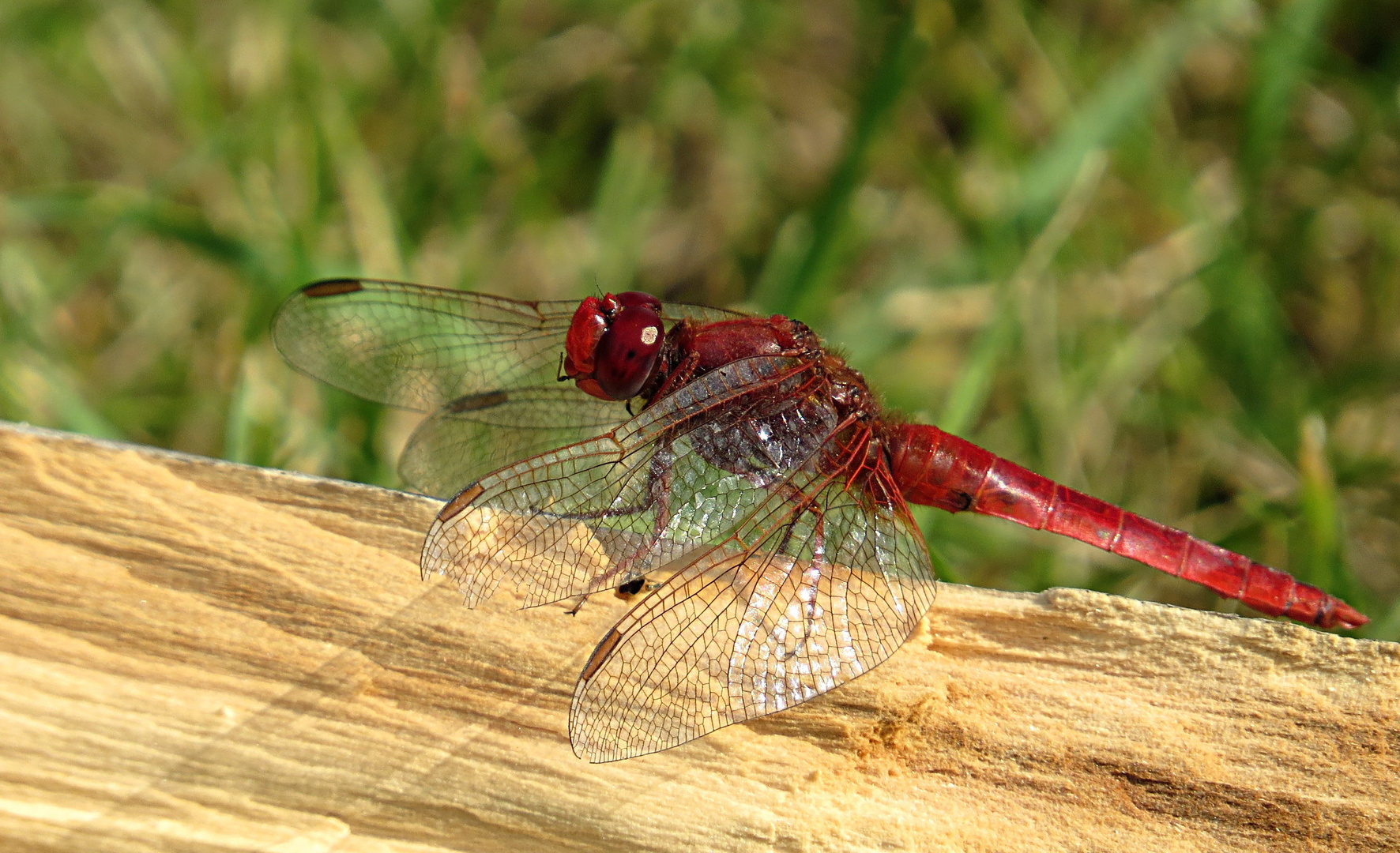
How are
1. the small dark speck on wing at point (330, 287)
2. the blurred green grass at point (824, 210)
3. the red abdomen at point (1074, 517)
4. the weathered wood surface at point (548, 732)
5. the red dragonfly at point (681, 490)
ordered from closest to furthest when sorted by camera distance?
the weathered wood surface at point (548, 732) → the red dragonfly at point (681, 490) → the red abdomen at point (1074, 517) → the small dark speck on wing at point (330, 287) → the blurred green grass at point (824, 210)

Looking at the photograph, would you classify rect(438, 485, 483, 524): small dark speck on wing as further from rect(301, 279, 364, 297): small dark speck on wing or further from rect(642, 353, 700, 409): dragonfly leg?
rect(301, 279, 364, 297): small dark speck on wing

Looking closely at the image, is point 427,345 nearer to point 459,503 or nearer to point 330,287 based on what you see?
point 330,287

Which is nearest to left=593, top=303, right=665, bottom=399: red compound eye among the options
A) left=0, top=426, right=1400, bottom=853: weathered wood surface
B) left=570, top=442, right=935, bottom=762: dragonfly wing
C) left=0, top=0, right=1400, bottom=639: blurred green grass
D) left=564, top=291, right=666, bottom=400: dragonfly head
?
left=564, top=291, right=666, bottom=400: dragonfly head

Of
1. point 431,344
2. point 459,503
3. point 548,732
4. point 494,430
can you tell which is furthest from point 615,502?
point 431,344

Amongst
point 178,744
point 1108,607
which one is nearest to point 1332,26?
point 1108,607

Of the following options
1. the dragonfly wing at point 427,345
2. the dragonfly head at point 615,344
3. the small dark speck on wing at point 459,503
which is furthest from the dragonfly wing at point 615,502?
the dragonfly wing at point 427,345

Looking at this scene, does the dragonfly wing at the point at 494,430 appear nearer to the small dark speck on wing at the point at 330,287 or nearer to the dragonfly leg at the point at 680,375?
the dragonfly leg at the point at 680,375
